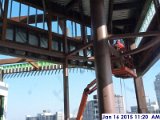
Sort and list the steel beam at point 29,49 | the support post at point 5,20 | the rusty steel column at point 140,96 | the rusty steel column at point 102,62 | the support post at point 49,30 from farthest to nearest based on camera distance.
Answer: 1. the rusty steel column at point 140,96
2. the support post at point 49,30
3. the steel beam at point 29,49
4. the support post at point 5,20
5. the rusty steel column at point 102,62

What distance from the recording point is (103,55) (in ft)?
60.7

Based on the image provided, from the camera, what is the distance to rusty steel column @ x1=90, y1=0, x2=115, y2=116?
17594 millimetres

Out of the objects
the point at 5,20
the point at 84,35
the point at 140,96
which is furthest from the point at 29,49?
the point at 140,96

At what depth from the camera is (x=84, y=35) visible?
27.6 metres

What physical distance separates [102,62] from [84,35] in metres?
9.92

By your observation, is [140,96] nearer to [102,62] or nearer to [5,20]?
[102,62]

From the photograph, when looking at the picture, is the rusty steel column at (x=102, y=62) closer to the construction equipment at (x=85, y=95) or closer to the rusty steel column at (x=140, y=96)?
the construction equipment at (x=85, y=95)

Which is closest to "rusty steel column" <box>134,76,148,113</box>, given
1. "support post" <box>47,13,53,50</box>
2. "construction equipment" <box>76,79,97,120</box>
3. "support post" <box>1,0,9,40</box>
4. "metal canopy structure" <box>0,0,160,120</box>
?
"metal canopy structure" <box>0,0,160,120</box>

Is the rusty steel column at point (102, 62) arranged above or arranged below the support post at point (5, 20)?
below

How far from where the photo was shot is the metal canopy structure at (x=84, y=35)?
19.2 m

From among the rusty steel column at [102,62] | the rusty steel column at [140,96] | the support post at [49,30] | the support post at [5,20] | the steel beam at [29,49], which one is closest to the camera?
the rusty steel column at [102,62]

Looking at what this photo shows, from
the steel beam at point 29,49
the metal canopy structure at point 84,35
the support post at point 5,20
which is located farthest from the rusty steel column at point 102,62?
the support post at point 5,20

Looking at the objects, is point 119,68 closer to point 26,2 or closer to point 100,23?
point 100,23

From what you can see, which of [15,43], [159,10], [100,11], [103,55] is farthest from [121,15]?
[15,43]
